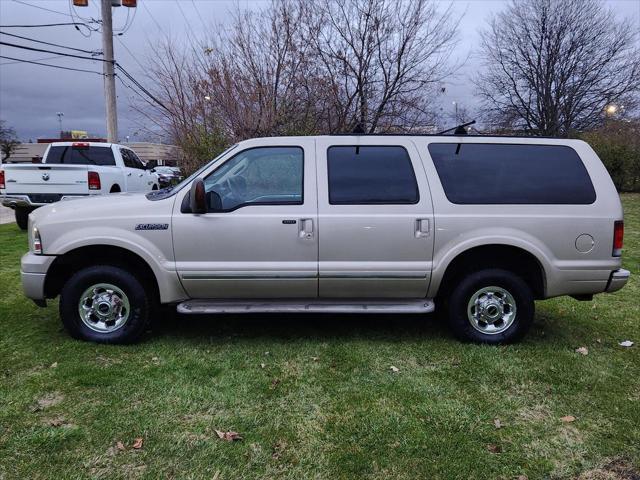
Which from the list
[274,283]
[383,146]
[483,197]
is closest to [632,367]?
[483,197]

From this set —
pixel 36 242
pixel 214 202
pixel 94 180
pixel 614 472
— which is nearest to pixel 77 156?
pixel 94 180

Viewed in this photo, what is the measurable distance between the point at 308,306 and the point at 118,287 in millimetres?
1672

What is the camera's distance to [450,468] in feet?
8.80

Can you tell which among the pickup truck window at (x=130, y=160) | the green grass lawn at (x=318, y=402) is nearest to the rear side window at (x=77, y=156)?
the pickup truck window at (x=130, y=160)

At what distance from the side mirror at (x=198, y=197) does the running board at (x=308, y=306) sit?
33.6 inches

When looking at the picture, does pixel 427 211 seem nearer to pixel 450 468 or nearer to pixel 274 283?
pixel 274 283

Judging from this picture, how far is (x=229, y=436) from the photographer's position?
297 centimetres

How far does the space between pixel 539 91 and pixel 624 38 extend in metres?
4.94

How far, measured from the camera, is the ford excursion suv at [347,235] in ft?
13.6

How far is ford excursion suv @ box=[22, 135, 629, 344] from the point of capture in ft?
13.6

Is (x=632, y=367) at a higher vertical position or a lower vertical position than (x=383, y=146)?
lower

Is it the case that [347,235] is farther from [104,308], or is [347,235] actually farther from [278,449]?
[104,308]

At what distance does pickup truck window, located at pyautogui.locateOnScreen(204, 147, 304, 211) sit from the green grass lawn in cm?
134

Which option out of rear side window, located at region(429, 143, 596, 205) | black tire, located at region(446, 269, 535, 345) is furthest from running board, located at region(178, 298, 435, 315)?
rear side window, located at region(429, 143, 596, 205)
